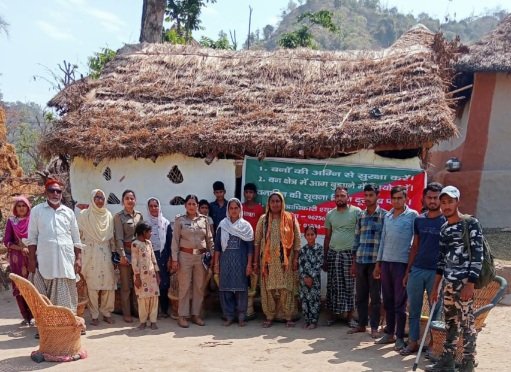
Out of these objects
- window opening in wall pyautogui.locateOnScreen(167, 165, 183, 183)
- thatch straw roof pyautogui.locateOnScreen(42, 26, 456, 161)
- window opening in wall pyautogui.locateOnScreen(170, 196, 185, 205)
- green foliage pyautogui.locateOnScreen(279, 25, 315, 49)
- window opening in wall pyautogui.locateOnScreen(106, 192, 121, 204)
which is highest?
green foliage pyautogui.locateOnScreen(279, 25, 315, 49)

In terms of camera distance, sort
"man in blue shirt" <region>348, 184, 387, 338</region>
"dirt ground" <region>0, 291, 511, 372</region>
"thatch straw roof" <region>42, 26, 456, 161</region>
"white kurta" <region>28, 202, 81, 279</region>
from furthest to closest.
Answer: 1. "thatch straw roof" <region>42, 26, 456, 161</region>
2. "man in blue shirt" <region>348, 184, 387, 338</region>
3. "white kurta" <region>28, 202, 81, 279</region>
4. "dirt ground" <region>0, 291, 511, 372</region>

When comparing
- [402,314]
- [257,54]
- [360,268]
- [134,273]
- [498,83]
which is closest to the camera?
[402,314]

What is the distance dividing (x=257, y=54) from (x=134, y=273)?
4431mm

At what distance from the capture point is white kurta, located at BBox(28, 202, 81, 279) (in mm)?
5734

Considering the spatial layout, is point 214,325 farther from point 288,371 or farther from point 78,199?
point 78,199

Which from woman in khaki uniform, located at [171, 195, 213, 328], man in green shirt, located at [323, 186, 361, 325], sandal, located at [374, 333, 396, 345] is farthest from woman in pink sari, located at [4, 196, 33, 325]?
sandal, located at [374, 333, 396, 345]

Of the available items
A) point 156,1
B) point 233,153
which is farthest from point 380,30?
point 233,153

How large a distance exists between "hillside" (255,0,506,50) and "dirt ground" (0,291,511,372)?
49.1 m

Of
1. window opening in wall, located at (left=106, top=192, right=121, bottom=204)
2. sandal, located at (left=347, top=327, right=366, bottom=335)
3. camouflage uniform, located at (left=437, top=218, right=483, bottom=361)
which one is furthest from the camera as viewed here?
window opening in wall, located at (left=106, top=192, right=121, bottom=204)

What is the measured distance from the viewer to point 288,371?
4.99m

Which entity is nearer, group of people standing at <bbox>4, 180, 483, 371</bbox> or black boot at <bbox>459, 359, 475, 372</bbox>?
black boot at <bbox>459, 359, 475, 372</bbox>

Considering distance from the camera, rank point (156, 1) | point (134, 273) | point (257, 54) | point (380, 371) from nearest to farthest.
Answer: point (380, 371) < point (134, 273) < point (257, 54) < point (156, 1)

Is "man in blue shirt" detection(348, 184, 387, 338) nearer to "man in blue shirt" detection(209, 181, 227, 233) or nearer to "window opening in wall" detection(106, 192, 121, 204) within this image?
"man in blue shirt" detection(209, 181, 227, 233)

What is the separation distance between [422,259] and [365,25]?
63850 millimetres
